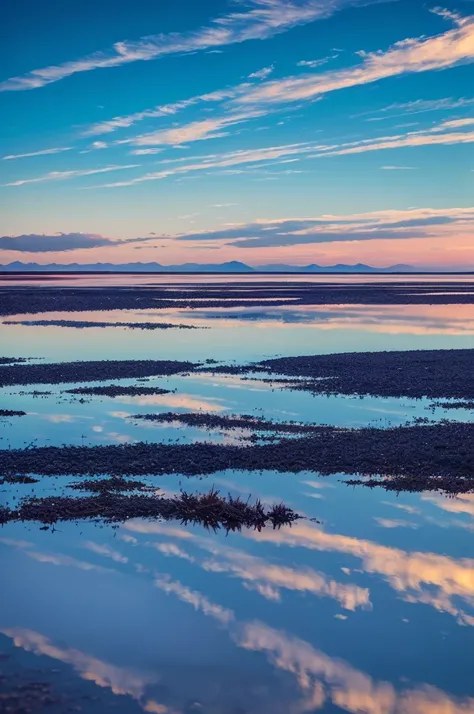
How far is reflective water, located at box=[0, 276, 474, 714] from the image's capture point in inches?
283

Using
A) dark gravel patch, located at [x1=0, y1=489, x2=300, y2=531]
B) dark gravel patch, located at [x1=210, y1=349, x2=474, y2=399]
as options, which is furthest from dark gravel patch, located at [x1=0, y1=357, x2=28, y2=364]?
dark gravel patch, located at [x1=0, y1=489, x2=300, y2=531]

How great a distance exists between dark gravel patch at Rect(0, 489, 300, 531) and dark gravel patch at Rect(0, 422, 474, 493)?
79.4 inches

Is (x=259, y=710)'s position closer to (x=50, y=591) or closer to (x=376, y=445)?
(x=50, y=591)

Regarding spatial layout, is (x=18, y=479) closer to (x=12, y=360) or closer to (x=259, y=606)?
(x=259, y=606)

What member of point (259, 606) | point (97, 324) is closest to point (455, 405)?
point (259, 606)

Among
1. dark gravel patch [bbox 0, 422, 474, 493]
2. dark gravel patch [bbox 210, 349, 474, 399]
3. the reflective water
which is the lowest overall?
the reflective water

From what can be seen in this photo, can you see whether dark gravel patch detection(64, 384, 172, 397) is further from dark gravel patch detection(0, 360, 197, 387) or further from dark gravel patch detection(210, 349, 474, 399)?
dark gravel patch detection(210, 349, 474, 399)

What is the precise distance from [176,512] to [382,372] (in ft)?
53.8

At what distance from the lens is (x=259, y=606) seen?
351 inches

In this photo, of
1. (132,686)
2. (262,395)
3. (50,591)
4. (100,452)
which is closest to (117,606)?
(50,591)

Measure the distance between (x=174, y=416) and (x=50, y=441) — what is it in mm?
3801

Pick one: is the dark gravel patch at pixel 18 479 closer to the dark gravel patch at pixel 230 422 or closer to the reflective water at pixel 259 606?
the reflective water at pixel 259 606

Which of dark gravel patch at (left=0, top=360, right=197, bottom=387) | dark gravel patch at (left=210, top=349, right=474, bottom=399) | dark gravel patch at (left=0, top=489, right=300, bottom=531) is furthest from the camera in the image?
dark gravel patch at (left=0, top=360, right=197, bottom=387)

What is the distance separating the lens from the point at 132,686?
7.19 meters
